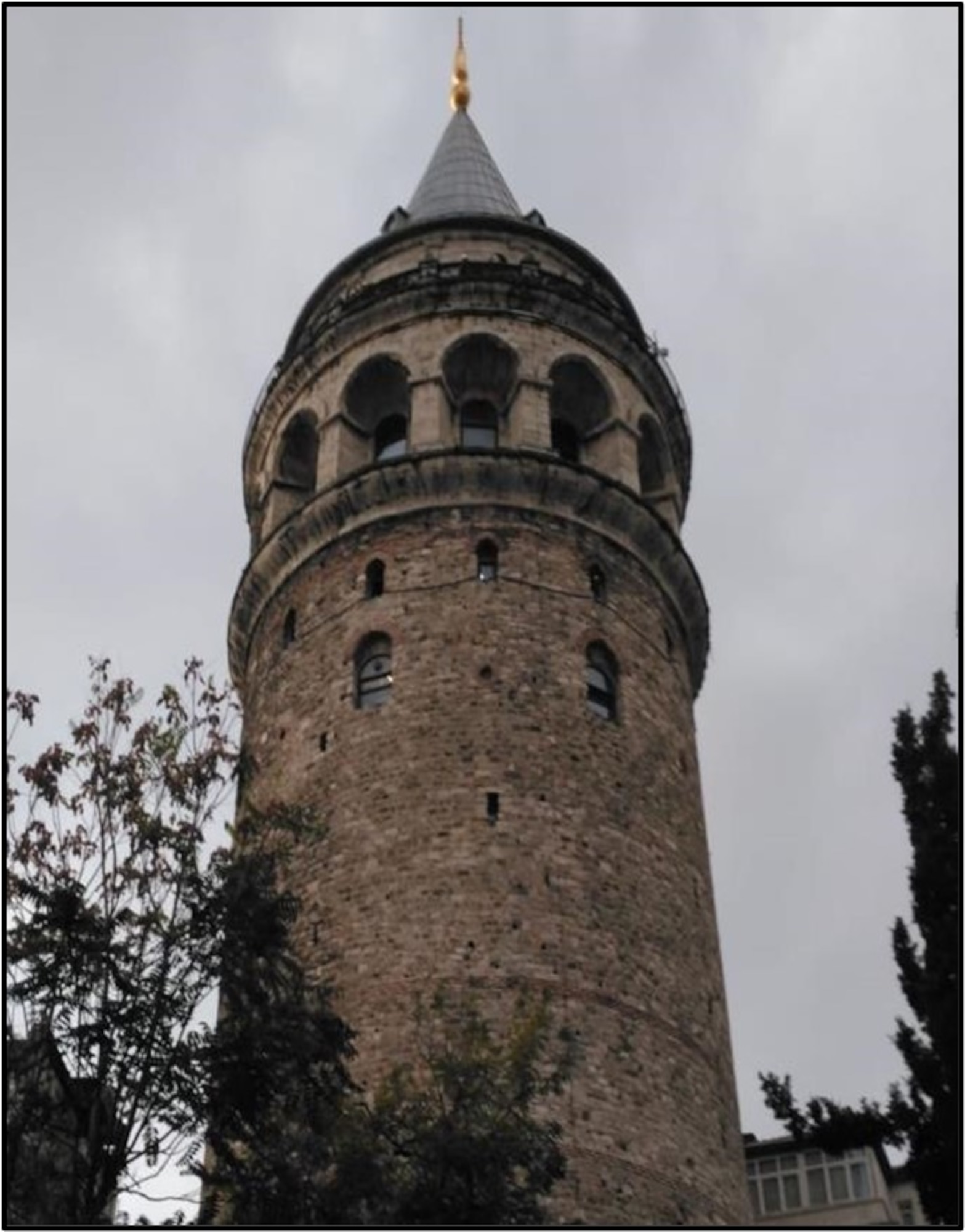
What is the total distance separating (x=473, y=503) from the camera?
26641 mm

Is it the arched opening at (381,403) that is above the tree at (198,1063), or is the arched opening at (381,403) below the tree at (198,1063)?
above

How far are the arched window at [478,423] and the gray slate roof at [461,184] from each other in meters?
4.67

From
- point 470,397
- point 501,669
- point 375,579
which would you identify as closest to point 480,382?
point 470,397

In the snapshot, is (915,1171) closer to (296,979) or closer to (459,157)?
(296,979)

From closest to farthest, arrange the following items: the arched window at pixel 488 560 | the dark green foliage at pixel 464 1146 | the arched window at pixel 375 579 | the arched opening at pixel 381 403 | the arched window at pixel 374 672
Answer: the dark green foliage at pixel 464 1146
the arched window at pixel 374 672
the arched window at pixel 488 560
the arched window at pixel 375 579
the arched opening at pixel 381 403

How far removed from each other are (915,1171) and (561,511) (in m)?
13.8

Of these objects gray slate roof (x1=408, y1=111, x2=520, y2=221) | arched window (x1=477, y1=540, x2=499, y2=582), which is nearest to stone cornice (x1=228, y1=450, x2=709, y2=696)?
arched window (x1=477, y1=540, x2=499, y2=582)

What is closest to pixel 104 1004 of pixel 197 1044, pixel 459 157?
pixel 197 1044

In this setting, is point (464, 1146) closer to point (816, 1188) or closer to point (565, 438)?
point (565, 438)

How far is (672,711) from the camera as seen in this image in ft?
87.3

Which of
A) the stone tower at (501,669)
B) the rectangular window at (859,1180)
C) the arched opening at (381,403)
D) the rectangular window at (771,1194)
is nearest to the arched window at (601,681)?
the stone tower at (501,669)

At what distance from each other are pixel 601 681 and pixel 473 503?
11.5ft

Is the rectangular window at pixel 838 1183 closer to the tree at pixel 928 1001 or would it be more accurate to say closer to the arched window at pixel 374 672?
the arched window at pixel 374 672

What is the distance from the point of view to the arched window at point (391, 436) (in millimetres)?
29203
